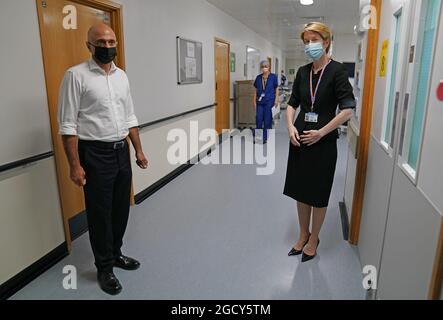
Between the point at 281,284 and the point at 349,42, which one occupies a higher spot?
the point at 349,42

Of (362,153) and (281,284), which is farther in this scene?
(362,153)

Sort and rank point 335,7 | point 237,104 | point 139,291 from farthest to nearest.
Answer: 1. point 237,104
2. point 335,7
3. point 139,291

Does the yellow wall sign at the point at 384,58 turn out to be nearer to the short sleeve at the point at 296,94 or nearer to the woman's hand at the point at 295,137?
the short sleeve at the point at 296,94

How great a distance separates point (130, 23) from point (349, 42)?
8.53 metres

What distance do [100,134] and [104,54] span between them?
43 centimetres

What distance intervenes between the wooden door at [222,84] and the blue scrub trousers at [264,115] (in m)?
Result: 0.72

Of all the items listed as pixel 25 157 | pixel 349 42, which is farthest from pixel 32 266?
pixel 349 42

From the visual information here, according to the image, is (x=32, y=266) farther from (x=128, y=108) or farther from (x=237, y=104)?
(x=237, y=104)

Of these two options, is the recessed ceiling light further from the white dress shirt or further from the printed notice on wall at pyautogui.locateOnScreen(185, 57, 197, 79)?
the white dress shirt

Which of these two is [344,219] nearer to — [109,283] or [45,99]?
[109,283]

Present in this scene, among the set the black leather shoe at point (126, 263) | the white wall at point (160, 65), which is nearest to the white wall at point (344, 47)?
the white wall at point (160, 65)

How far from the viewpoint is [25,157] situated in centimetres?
193

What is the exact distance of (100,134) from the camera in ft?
5.88

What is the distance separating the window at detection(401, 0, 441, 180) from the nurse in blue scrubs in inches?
178
